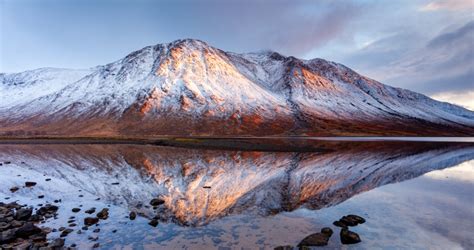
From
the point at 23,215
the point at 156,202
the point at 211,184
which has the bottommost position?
the point at 156,202

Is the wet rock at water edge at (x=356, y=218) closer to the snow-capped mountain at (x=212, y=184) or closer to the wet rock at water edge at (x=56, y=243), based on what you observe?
the snow-capped mountain at (x=212, y=184)

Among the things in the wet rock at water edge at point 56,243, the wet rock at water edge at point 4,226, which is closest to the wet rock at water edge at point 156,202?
the wet rock at water edge at point 56,243

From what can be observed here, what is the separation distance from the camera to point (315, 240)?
51.8 feet

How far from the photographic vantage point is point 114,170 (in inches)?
1581

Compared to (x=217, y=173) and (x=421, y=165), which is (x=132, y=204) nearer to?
(x=217, y=173)

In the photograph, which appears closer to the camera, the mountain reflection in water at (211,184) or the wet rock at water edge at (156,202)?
the mountain reflection in water at (211,184)

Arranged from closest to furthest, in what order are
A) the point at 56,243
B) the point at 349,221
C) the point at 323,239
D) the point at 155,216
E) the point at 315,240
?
the point at 56,243
the point at 315,240
the point at 323,239
the point at 349,221
the point at 155,216

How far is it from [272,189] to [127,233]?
15.2m

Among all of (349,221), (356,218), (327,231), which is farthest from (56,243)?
(356,218)

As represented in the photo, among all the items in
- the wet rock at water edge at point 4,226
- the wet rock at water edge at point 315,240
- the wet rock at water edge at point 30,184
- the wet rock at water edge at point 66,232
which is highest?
the wet rock at water edge at point 315,240

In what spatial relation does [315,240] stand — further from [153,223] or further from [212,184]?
[212,184]

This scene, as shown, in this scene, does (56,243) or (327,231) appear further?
(327,231)

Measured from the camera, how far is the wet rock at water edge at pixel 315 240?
1553cm

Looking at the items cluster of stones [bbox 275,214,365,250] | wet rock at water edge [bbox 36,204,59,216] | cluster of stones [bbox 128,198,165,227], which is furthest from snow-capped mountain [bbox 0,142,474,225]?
cluster of stones [bbox 275,214,365,250]
